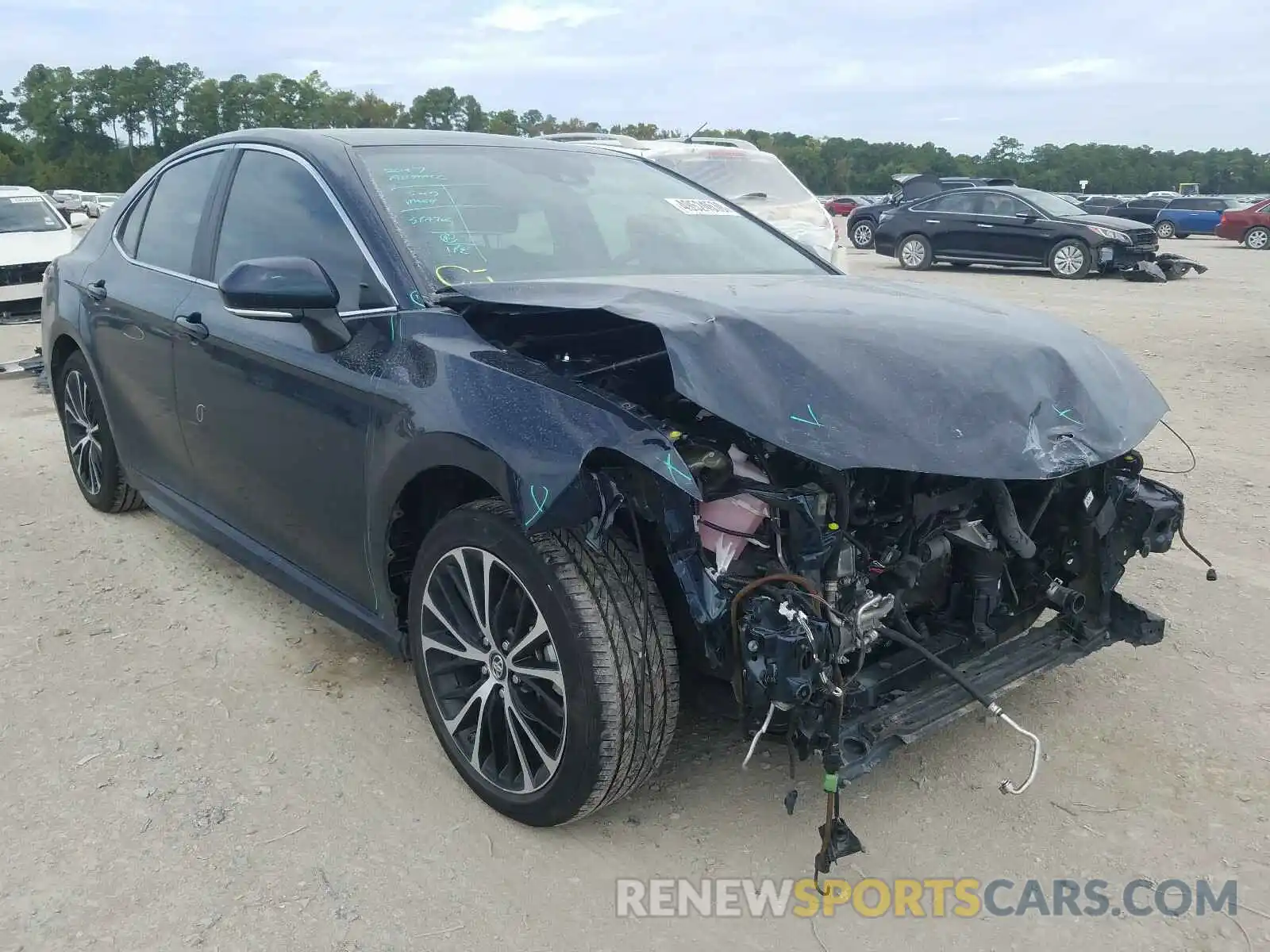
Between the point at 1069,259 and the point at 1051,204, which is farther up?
the point at 1051,204

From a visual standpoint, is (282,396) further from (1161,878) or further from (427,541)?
(1161,878)

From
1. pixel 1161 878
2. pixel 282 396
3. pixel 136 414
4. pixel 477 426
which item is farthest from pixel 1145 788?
pixel 136 414

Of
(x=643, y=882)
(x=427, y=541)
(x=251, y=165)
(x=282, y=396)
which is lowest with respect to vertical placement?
(x=643, y=882)

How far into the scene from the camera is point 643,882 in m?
2.44

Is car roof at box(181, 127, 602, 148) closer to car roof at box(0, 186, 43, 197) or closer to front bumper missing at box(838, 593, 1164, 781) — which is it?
front bumper missing at box(838, 593, 1164, 781)

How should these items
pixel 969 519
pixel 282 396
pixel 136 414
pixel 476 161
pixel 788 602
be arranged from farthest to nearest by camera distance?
pixel 136 414 → pixel 476 161 → pixel 282 396 → pixel 969 519 → pixel 788 602

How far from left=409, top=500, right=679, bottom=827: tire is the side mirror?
71cm

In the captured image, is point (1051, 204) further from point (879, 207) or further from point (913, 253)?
point (879, 207)

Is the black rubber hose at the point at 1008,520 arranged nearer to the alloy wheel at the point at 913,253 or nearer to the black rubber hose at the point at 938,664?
the black rubber hose at the point at 938,664

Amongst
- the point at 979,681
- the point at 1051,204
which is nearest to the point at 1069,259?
the point at 1051,204

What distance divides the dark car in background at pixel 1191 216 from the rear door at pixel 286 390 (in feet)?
108

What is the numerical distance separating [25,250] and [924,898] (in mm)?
12357

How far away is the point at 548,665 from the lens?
8.04 feet

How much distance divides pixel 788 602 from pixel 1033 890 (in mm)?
966
